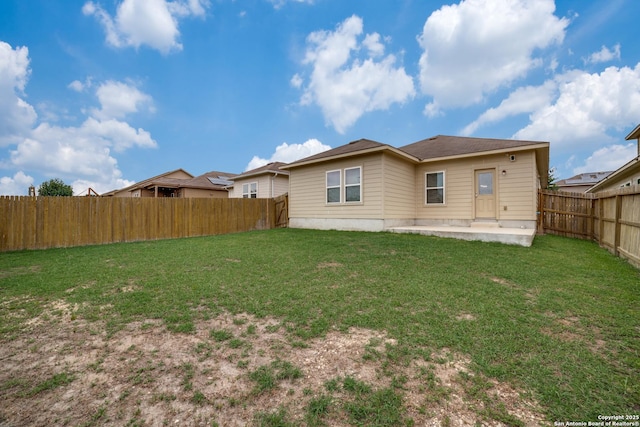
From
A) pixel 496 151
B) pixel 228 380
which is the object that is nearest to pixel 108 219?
pixel 228 380

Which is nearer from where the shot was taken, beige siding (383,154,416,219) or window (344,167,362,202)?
beige siding (383,154,416,219)

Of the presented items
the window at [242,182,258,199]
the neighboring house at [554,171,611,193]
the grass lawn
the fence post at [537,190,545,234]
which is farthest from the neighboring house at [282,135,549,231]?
the neighboring house at [554,171,611,193]

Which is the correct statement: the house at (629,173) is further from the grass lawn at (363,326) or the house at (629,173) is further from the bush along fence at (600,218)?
the grass lawn at (363,326)

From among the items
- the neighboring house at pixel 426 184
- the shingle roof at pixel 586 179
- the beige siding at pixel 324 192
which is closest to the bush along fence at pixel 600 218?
the neighboring house at pixel 426 184

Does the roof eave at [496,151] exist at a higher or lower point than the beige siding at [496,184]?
higher

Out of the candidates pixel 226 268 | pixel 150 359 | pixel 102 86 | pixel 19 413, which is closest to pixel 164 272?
pixel 226 268

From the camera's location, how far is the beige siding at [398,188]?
33.3 ft

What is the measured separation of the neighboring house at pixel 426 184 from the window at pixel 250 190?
5.80 meters

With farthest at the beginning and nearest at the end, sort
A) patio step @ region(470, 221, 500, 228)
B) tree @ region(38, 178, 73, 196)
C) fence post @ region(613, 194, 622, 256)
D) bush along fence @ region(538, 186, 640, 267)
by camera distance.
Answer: tree @ region(38, 178, 73, 196) → patio step @ region(470, 221, 500, 228) → fence post @ region(613, 194, 622, 256) → bush along fence @ region(538, 186, 640, 267)

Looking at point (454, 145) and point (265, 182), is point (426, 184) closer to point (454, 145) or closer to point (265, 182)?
point (454, 145)

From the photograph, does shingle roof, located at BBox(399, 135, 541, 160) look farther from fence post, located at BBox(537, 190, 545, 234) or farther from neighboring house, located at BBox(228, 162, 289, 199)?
neighboring house, located at BBox(228, 162, 289, 199)

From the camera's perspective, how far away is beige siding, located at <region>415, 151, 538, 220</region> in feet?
31.3

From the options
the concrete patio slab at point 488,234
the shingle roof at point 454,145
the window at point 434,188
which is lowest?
the concrete patio slab at point 488,234

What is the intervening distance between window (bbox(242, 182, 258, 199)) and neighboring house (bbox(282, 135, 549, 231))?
5802 millimetres
